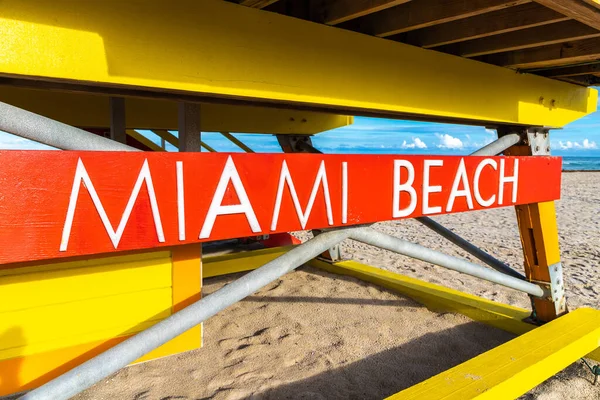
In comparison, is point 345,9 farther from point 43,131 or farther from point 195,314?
point 195,314

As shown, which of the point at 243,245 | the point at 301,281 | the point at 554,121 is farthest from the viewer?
the point at 243,245

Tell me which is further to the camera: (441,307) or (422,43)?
(441,307)

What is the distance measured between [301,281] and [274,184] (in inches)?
116

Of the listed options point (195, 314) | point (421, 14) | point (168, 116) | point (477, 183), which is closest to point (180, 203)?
point (195, 314)

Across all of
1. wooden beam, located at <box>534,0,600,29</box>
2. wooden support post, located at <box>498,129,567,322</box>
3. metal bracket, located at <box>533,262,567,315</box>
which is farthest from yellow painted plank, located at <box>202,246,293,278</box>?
wooden beam, located at <box>534,0,600,29</box>

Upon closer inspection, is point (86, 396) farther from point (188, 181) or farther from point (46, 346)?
point (188, 181)

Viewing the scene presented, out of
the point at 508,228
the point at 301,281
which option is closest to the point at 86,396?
the point at 301,281

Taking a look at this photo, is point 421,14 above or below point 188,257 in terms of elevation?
above

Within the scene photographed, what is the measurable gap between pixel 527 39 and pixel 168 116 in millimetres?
3563

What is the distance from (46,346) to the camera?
2043 mm

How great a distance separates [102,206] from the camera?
58.7 inches

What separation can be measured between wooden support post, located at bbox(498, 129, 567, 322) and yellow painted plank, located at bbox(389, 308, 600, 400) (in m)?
0.18

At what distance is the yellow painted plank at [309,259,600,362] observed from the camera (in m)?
3.53

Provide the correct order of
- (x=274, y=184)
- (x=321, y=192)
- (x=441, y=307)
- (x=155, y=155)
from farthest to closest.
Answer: (x=441, y=307) < (x=321, y=192) < (x=274, y=184) < (x=155, y=155)
